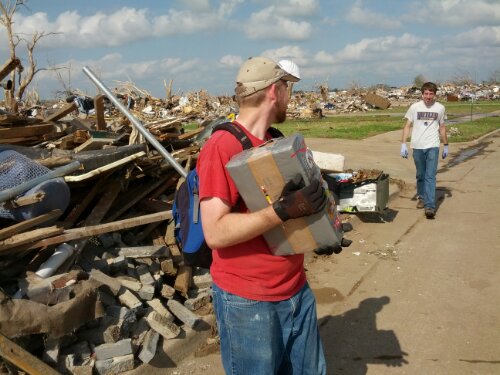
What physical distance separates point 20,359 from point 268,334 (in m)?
1.67

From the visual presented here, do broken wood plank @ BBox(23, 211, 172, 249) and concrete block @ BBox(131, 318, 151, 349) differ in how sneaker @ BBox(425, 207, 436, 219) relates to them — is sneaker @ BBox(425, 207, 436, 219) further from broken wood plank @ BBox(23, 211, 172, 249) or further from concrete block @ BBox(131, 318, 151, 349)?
concrete block @ BBox(131, 318, 151, 349)

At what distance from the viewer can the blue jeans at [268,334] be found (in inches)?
84.8

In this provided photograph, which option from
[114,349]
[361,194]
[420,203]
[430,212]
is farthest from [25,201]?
[420,203]

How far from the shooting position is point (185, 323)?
13.0 feet

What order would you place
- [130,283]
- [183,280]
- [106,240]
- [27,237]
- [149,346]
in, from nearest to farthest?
1. [149,346]
2. [27,237]
3. [130,283]
4. [183,280]
5. [106,240]

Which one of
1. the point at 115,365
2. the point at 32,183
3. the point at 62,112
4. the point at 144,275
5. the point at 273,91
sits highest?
the point at 273,91

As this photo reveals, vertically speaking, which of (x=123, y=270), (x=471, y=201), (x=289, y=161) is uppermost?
(x=289, y=161)

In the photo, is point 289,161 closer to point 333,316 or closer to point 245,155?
point 245,155

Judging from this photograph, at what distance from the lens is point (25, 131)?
6148mm

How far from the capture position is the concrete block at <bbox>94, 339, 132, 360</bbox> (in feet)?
11.1

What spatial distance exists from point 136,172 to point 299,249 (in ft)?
13.5

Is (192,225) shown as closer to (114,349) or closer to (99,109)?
(114,349)

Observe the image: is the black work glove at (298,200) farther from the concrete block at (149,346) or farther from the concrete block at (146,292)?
the concrete block at (146,292)

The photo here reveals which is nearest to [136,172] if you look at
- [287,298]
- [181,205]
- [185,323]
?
[185,323]
